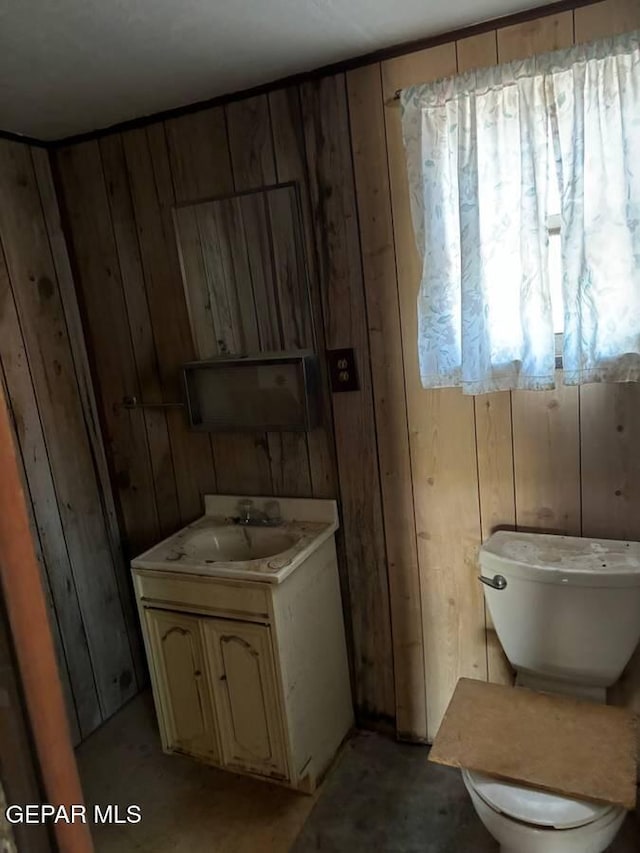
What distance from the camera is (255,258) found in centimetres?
194

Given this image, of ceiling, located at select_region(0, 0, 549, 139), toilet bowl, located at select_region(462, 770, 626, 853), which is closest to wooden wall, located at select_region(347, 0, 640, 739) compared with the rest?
ceiling, located at select_region(0, 0, 549, 139)

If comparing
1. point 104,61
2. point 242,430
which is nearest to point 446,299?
point 242,430

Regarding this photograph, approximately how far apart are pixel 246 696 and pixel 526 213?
5.27 feet

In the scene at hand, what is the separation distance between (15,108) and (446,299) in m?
1.43

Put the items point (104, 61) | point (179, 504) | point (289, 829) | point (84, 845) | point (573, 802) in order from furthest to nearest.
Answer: point (179, 504), point (289, 829), point (104, 61), point (573, 802), point (84, 845)

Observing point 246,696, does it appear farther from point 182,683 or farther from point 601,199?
point 601,199

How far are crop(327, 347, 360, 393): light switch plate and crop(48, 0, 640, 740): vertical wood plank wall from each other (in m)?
0.03

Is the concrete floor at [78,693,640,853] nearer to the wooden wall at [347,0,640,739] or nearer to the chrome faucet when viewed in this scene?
the wooden wall at [347,0,640,739]

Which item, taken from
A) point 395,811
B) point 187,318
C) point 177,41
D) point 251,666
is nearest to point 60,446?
point 187,318

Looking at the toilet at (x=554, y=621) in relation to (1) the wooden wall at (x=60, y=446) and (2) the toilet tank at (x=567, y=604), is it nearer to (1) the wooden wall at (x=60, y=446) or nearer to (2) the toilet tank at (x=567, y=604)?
(2) the toilet tank at (x=567, y=604)

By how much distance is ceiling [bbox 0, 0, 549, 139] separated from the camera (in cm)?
135

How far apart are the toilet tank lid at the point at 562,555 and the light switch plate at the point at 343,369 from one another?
64 centimetres

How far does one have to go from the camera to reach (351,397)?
1.92m

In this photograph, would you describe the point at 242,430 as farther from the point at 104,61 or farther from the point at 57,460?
the point at 104,61
